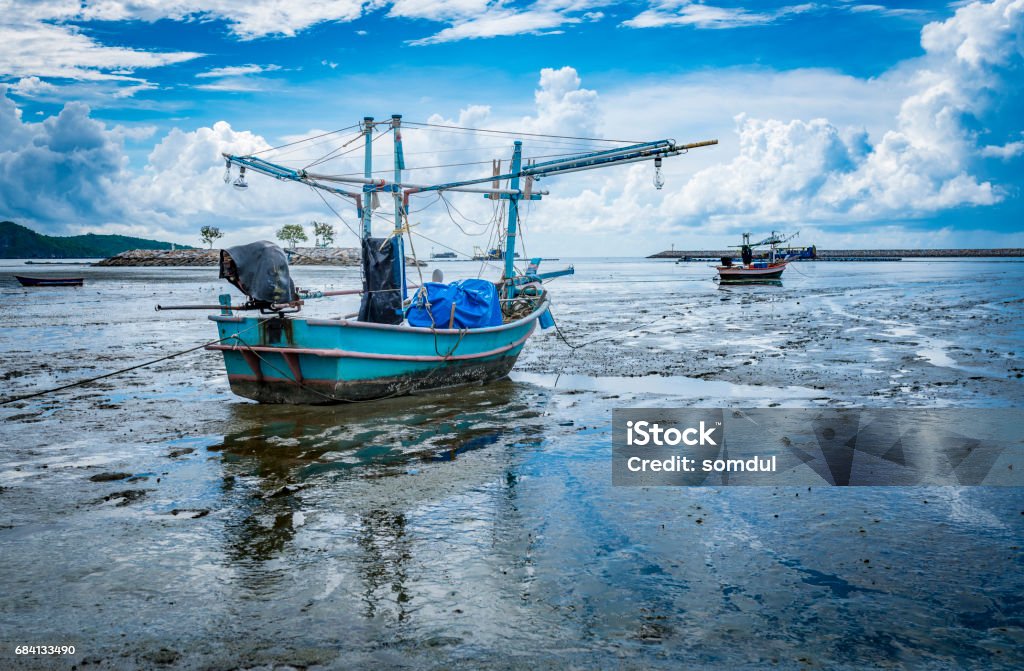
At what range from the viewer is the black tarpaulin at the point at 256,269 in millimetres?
10977

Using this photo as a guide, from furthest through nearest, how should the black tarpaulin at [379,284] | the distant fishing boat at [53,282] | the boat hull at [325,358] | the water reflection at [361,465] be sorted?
the distant fishing boat at [53,282] < the black tarpaulin at [379,284] < the boat hull at [325,358] < the water reflection at [361,465]

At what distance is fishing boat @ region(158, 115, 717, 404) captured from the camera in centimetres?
1151

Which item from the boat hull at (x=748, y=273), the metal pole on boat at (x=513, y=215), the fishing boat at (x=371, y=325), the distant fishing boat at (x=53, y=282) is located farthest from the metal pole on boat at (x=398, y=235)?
the distant fishing boat at (x=53, y=282)

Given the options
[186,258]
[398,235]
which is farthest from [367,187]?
[186,258]

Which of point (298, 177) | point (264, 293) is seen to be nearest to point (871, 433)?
point (264, 293)

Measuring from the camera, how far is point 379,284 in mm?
14445

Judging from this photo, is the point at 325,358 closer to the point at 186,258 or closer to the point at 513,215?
the point at 513,215

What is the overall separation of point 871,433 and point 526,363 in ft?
30.4

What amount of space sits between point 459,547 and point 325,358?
629 cm

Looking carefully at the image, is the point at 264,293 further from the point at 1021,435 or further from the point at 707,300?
the point at 707,300

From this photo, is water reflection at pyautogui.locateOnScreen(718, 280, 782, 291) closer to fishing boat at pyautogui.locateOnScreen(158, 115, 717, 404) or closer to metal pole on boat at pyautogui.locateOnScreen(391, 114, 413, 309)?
fishing boat at pyautogui.locateOnScreen(158, 115, 717, 404)

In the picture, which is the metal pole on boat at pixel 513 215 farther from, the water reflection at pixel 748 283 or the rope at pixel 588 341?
the water reflection at pixel 748 283

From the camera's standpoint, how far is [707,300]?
4159 centimetres

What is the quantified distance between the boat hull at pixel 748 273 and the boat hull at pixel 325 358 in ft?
155
